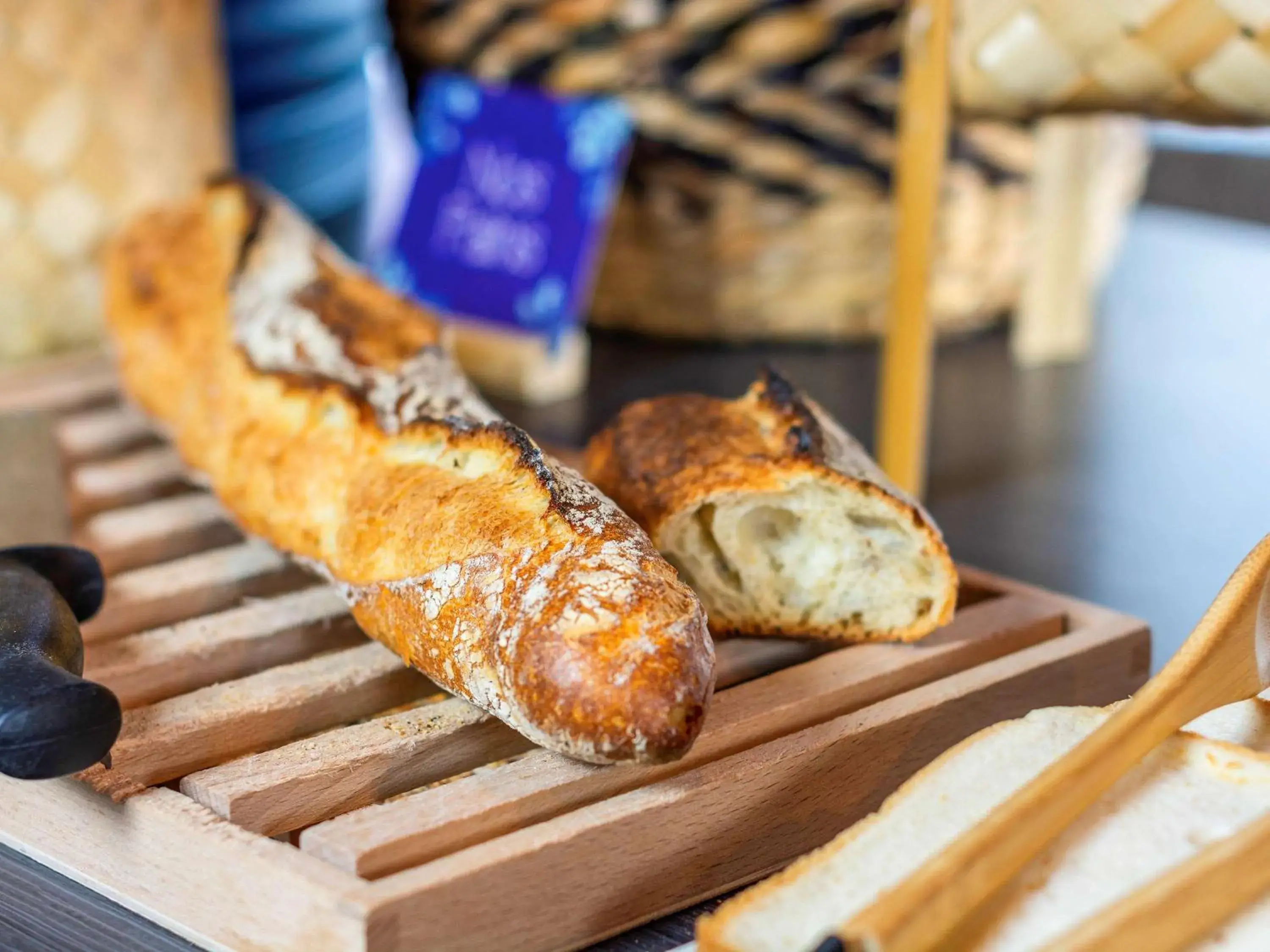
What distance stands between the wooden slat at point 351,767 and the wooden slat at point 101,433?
583 mm

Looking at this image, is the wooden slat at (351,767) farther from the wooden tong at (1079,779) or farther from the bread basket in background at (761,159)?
the bread basket in background at (761,159)

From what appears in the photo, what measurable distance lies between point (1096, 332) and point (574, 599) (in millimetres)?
1261

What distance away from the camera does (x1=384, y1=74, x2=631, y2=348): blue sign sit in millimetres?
1575

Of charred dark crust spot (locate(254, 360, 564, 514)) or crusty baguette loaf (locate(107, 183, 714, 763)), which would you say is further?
charred dark crust spot (locate(254, 360, 564, 514))

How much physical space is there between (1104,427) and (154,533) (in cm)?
92

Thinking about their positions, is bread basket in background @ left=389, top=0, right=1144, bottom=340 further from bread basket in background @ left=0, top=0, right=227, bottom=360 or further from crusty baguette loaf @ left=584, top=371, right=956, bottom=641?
crusty baguette loaf @ left=584, top=371, right=956, bottom=641

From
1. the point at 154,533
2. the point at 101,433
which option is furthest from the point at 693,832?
the point at 101,433

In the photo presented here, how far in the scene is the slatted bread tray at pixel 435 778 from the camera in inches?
26.5

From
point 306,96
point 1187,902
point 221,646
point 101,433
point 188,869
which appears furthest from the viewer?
point 306,96

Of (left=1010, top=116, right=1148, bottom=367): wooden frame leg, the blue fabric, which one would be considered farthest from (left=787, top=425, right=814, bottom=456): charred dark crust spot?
the blue fabric

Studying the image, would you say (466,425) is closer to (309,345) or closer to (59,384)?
(309,345)

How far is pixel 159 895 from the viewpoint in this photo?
718 mm

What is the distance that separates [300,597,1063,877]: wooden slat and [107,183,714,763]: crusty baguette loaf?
0.03m

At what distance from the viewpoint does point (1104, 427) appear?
1.53 meters
